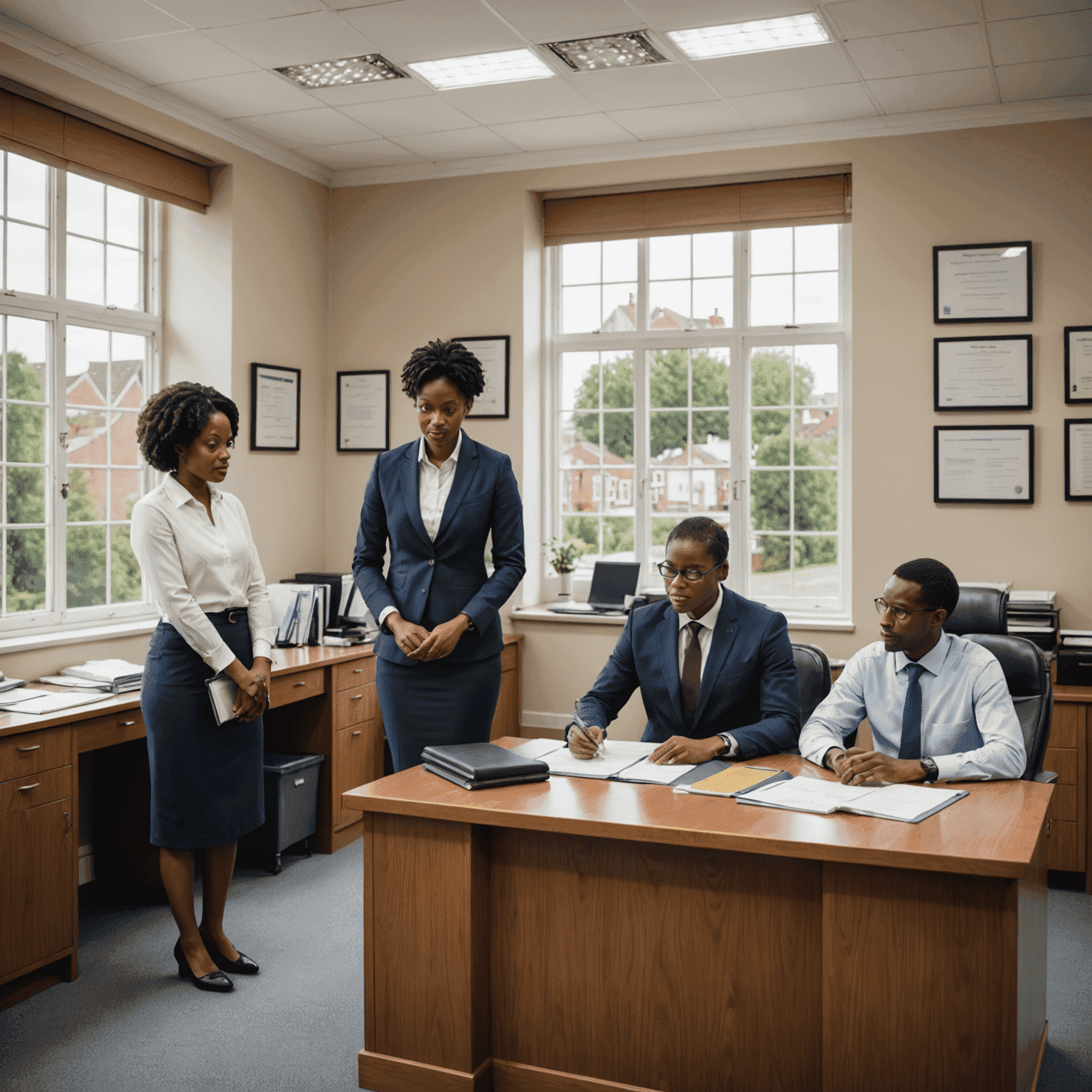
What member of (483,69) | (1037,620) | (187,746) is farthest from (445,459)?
(1037,620)

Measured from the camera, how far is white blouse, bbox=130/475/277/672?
2.78m

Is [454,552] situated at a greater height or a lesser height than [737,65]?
lesser

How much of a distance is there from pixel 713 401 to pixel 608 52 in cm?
178

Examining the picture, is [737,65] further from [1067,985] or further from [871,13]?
[1067,985]

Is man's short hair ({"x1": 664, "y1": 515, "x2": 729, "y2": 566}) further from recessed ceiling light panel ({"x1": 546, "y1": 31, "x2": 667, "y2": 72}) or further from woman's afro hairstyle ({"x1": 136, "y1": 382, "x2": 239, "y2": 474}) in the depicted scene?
recessed ceiling light panel ({"x1": 546, "y1": 31, "x2": 667, "y2": 72})

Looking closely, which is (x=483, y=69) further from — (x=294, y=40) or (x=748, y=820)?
(x=748, y=820)

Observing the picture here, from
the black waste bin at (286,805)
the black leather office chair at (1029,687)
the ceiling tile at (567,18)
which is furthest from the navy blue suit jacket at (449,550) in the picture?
the ceiling tile at (567,18)

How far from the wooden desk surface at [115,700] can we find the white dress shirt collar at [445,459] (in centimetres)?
126

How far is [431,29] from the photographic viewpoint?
143 inches

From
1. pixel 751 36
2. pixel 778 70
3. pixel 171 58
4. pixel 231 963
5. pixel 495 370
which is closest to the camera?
pixel 231 963

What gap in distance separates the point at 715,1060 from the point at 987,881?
0.66 meters

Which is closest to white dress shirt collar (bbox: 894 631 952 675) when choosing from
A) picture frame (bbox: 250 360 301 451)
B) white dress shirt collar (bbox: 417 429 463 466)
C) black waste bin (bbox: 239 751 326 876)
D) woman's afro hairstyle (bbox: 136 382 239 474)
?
white dress shirt collar (bbox: 417 429 463 466)

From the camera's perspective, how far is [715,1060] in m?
2.04

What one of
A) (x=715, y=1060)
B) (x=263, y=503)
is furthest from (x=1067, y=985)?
(x=263, y=503)
